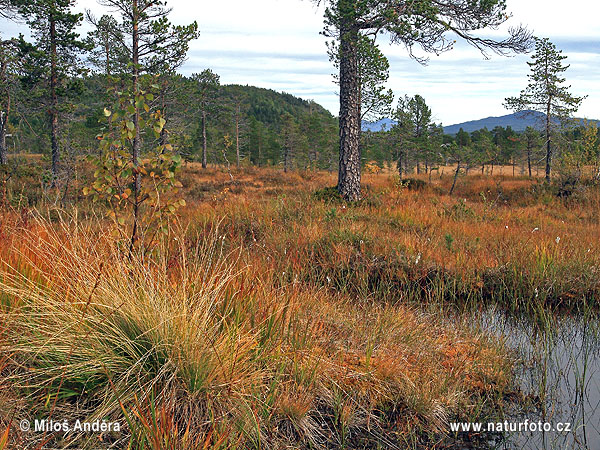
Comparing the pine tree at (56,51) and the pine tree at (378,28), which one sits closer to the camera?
the pine tree at (378,28)

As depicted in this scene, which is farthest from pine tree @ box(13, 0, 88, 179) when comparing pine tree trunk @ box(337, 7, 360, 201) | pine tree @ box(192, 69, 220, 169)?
pine tree @ box(192, 69, 220, 169)

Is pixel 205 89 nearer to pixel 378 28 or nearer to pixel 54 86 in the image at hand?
pixel 54 86

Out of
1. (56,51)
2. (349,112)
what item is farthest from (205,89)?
(349,112)

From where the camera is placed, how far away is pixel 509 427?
2791mm

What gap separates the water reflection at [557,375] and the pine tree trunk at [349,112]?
5615mm

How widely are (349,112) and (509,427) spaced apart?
7812 millimetres

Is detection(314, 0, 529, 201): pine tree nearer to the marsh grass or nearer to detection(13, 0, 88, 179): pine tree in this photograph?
the marsh grass

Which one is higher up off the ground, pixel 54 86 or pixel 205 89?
pixel 205 89

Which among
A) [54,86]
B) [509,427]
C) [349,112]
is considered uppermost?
[54,86]

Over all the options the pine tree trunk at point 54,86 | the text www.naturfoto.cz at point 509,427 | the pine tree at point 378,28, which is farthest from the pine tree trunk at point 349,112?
the pine tree trunk at point 54,86

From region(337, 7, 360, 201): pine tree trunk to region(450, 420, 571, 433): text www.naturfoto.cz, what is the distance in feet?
23.7

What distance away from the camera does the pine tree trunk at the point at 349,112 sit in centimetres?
912

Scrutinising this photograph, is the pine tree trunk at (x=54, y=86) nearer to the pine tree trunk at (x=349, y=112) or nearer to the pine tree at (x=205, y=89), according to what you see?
the pine tree trunk at (x=349, y=112)

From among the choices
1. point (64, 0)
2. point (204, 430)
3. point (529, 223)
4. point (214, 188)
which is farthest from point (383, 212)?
point (64, 0)
